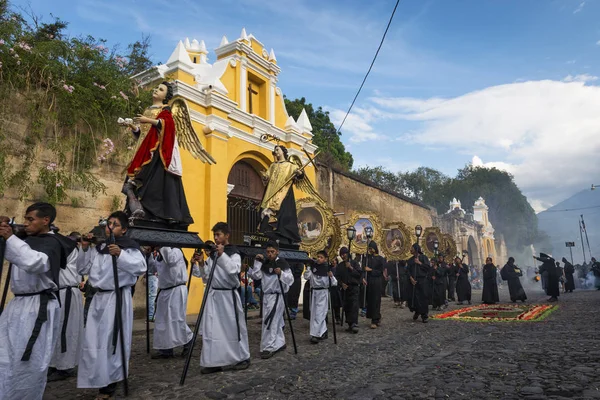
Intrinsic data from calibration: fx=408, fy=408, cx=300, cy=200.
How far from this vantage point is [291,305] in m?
10.0

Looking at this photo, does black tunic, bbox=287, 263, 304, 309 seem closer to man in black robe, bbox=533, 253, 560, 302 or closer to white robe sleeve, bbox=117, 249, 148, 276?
white robe sleeve, bbox=117, 249, 148, 276

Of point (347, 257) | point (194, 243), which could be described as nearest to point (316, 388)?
point (194, 243)

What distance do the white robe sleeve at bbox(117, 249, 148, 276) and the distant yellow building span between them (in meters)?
6.38

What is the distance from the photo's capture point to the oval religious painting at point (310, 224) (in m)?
11.5

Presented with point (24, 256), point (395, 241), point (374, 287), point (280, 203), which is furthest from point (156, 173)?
point (395, 241)

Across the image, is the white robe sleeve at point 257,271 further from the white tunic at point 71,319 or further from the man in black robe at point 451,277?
the man in black robe at point 451,277

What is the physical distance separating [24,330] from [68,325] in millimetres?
2043

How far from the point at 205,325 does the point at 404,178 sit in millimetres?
49085

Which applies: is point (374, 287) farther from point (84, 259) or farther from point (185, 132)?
point (84, 259)

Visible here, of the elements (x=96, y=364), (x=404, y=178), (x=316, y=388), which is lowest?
(x=316, y=388)

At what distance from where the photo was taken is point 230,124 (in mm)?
12969

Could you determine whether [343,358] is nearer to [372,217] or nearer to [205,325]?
[205,325]

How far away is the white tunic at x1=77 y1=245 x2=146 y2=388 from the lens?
3994 mm

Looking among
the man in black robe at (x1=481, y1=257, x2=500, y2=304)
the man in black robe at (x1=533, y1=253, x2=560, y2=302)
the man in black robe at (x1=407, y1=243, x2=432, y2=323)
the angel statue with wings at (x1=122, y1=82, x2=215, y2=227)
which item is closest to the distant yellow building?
the man in black robe at (x1=407, y1=243, x2=432, y2=323)
